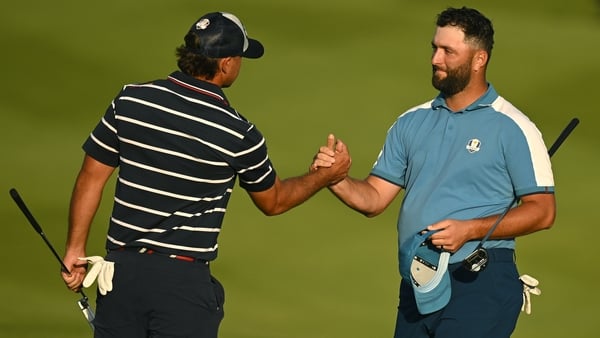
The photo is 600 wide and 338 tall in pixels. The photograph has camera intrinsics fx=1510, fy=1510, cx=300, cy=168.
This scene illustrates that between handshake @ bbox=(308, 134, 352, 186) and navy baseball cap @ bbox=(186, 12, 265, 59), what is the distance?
1.79ft

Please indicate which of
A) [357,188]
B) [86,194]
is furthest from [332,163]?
[86,194]

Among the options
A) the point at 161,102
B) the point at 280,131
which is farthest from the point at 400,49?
the point at 161,102

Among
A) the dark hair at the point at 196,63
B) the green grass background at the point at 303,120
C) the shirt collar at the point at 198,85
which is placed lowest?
the green grass background at the point at 303,120

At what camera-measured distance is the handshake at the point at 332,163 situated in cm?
524

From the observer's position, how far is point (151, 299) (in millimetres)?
4617

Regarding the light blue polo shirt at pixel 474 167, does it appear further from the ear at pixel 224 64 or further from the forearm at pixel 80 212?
the forearm at pixel 80 212

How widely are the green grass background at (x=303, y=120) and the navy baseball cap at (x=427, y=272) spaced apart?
90.9 inches

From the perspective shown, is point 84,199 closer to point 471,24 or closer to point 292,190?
point 292,190

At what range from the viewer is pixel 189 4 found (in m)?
8.64

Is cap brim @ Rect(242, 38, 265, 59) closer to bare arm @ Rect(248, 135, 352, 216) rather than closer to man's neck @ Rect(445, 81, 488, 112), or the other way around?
bare arm @ Rect(248, 135, 352, 216)

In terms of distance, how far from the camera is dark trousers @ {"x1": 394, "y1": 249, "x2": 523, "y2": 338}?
4977mm

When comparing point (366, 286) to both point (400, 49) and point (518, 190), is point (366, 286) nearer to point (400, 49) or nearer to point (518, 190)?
point (400, 49)

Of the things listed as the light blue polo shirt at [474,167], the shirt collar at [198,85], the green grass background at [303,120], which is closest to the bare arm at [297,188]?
the light blue polo shirt at [474,167]

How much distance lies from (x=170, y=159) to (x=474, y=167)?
1045mm
